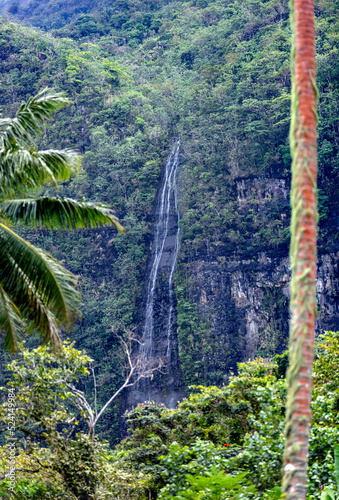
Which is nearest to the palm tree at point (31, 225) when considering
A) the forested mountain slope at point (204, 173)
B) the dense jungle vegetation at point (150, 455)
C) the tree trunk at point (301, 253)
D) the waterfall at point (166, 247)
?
the dense jungle vegetation at point (150, 455)

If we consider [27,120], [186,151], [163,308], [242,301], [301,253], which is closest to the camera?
[301,253]

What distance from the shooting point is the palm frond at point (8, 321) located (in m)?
4.87

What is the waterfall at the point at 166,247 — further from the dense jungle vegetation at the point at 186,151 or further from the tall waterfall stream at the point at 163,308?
the dense jungle vegetation at the point at 186,151

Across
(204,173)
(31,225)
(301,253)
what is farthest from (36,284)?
(204,173)

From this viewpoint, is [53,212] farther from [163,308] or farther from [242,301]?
[163,308]

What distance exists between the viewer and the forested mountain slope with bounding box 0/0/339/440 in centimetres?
2480

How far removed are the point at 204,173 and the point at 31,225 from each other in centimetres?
2443

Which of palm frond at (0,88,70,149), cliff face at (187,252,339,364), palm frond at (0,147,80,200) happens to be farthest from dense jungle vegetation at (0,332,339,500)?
cliff face at (187,252,339,364)

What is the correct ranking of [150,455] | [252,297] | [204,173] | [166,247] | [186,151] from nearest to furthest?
1. [150,455]
2. [252,297]
3. [166,247]
4. [204,173]
5. [186,151]

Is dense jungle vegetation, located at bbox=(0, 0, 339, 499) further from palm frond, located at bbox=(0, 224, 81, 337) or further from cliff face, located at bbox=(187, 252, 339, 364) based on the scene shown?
palm frond, located at bbox=(0, 224, 81, 337)

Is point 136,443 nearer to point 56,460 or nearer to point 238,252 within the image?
point 56,460

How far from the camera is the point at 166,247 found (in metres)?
28.7

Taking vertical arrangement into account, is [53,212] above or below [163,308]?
above

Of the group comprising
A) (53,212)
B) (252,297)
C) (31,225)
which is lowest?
(252,297)
